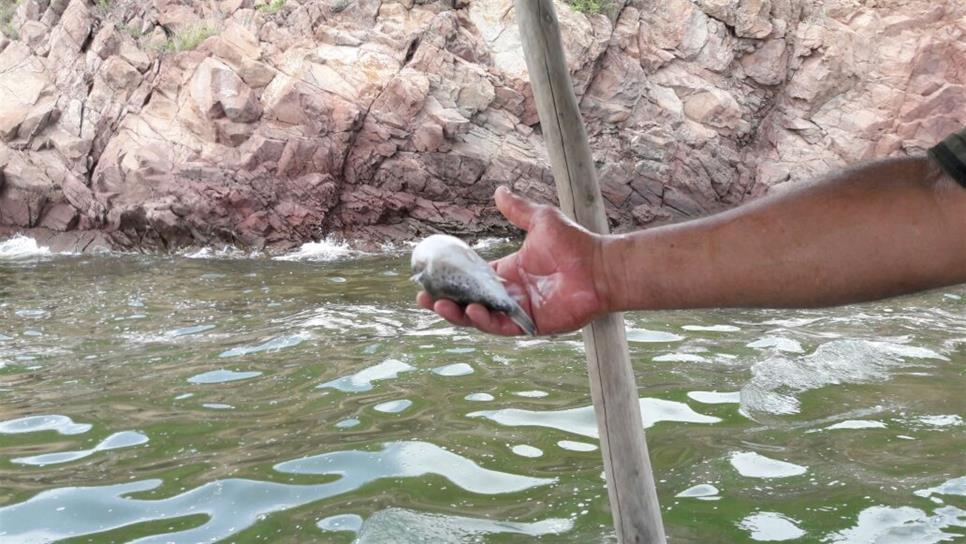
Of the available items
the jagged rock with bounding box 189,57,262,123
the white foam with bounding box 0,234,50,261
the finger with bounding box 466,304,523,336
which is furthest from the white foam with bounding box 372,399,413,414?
the jagged rock with bounding box 189,57,262,123

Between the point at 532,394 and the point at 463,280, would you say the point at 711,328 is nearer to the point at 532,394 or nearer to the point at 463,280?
the point at 532,394

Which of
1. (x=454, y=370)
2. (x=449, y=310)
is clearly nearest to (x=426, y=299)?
(x=449, y=310)

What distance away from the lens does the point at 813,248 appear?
2.11 m

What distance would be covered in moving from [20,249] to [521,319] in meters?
11.8

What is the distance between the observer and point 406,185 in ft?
43.2

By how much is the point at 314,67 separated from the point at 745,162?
21.2ft

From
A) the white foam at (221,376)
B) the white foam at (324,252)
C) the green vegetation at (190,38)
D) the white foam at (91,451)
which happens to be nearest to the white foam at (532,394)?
the white foam at (221,376)

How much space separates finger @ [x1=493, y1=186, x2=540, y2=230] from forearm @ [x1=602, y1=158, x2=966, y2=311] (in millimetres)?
228

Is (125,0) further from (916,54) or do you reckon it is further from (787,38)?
(916,54)

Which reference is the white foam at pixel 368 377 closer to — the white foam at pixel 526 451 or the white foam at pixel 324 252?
the white foam at pixel 526 451

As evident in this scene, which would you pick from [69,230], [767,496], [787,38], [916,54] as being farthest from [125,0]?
[767,496]

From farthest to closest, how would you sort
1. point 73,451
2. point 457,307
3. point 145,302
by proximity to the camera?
point 145,302 < point 73,451 < point 457,307

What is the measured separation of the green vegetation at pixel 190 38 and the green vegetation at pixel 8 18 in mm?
2603

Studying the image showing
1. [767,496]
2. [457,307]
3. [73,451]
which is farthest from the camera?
[73,451]
